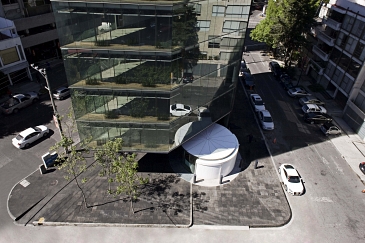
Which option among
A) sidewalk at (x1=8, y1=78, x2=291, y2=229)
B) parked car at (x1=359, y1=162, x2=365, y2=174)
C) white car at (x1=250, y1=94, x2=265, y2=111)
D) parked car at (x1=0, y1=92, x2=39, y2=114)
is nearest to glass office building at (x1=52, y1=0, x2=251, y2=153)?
sidewalk at (x1=8, y1=78, x2=291, y2=229)

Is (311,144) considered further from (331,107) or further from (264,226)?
(264,226)

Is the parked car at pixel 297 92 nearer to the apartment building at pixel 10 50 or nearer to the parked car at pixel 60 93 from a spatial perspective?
the parked car at pixel 60 93

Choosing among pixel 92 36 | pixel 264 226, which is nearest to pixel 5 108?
pixel 92 36

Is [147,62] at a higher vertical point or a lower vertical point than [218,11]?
lower

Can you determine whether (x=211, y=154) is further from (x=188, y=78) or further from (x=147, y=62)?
(x=147, y=62)

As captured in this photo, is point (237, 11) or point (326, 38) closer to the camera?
point (237, 11)

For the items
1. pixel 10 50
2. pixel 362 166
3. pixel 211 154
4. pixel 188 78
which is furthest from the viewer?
pixel 10 50

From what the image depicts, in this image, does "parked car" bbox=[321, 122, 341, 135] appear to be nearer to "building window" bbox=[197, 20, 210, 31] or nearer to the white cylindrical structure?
the white cylindrical structure

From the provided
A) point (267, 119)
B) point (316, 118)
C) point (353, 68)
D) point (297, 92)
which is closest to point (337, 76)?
point (353, 68)
